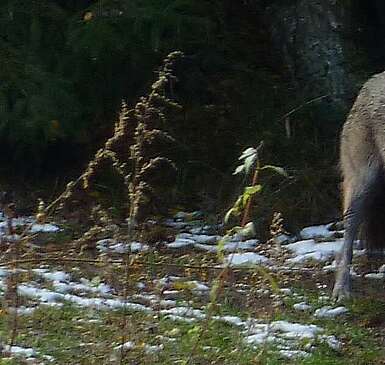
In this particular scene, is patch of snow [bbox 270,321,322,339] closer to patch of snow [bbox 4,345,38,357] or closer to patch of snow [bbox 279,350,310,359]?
patch of snow [bbox 279,350,310,359]

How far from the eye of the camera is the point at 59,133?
7652 mm

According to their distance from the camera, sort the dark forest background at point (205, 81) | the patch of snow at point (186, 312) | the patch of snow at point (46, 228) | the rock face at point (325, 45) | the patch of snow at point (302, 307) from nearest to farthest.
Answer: the patch of snow at point (186, 312), the patch of snow at point (302, 307), the patch of snow at point (46, 228), the dark forest background at point (205, 81), the rock face at point (325, 45)

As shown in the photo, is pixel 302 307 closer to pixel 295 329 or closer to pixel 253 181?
pixel 295 329

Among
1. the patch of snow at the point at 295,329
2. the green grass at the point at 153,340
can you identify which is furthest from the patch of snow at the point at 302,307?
the patch of snow at the point at 295,329

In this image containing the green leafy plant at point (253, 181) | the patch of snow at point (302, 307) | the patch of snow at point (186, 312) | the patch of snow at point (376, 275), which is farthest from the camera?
the patch of snow at point (376, 275)

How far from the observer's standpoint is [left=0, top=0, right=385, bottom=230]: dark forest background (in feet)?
24.7

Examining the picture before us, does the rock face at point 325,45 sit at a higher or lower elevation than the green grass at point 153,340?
higher

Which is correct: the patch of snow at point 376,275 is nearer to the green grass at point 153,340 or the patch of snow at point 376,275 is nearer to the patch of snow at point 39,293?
the green grass at point 153,340

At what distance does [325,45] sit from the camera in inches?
335

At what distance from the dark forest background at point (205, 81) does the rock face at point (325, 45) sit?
0.01 m

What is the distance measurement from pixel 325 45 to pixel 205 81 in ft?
3.45

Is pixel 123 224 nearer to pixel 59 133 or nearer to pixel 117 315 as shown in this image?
pixel 59 133

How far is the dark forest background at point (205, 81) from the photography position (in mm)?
7539

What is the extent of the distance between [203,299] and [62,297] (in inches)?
30.4
